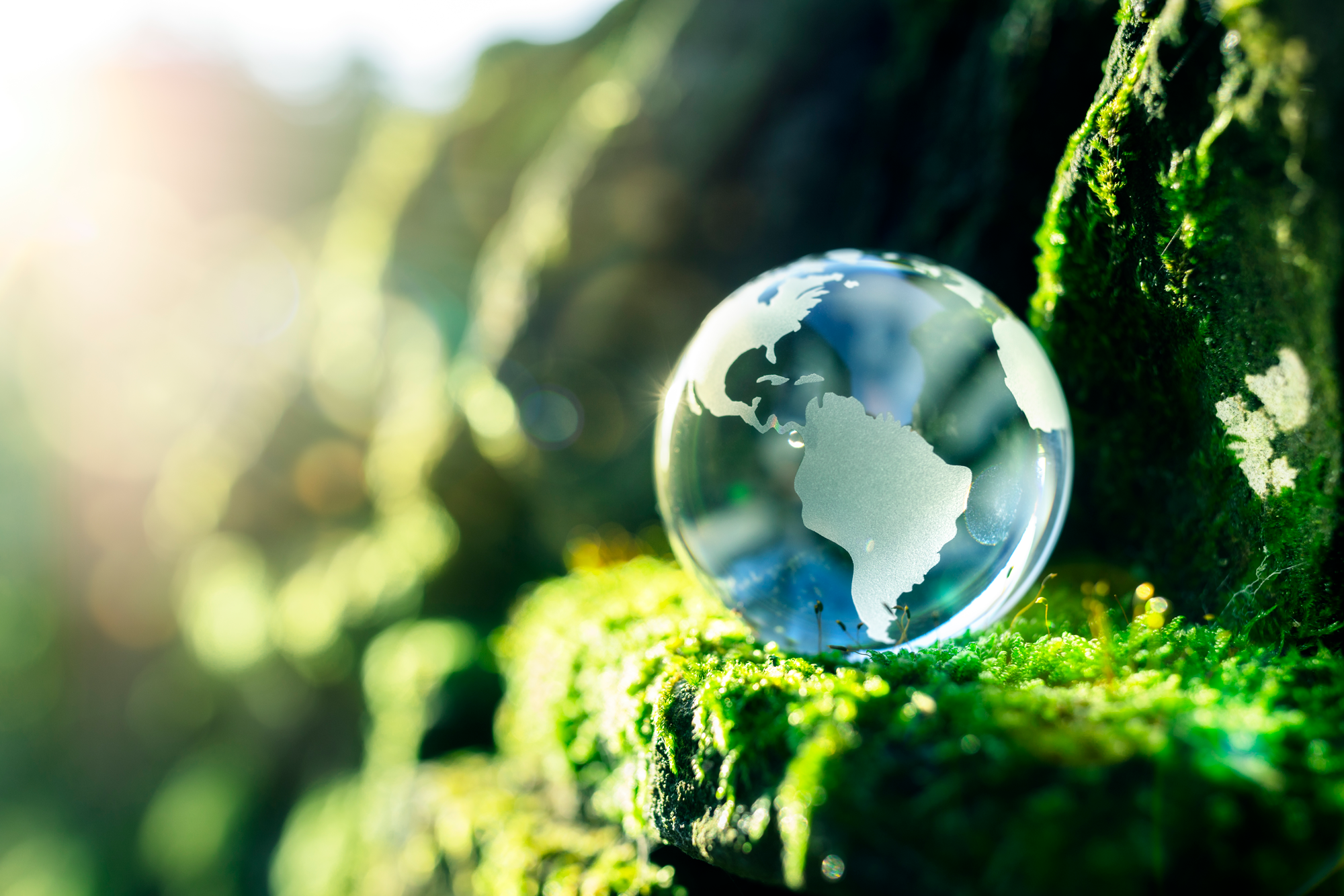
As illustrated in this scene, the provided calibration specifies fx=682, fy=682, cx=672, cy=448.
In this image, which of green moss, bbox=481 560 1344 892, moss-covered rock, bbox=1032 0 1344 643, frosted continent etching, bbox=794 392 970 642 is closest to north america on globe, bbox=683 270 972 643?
frosted continent etching, bbox=794 392 970 642

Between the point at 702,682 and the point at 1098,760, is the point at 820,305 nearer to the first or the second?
the point at 702,682

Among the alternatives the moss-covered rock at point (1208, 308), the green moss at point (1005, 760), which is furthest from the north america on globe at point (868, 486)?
the moss-covered rock at point (1208, 308)

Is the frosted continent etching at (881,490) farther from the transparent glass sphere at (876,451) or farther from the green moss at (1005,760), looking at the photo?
the green moss at (1005,760)

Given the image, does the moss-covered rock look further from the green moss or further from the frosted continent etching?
the frosted continent etching

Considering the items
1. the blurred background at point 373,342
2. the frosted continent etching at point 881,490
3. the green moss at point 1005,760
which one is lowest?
the green moss at point 1005,760

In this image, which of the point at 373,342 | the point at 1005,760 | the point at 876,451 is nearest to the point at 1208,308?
the point at 876,451

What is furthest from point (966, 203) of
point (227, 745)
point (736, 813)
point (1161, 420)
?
point (227, 745)
